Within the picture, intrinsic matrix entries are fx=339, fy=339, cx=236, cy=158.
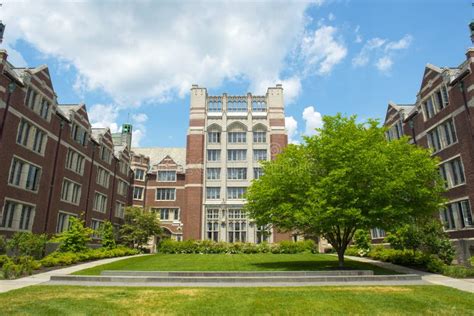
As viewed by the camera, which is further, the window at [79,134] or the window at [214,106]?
the window at [214,106]

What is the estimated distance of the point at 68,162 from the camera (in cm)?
3366

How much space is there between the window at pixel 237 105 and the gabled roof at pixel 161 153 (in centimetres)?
1363

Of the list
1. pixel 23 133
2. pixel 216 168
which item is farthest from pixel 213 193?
pixel 23 133

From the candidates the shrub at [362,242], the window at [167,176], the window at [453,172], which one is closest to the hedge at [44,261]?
the window at [167,176]

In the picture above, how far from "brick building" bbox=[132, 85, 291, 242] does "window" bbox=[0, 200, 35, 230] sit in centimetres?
2267

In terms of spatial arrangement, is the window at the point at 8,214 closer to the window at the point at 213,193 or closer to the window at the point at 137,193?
the window at the point at 137,193

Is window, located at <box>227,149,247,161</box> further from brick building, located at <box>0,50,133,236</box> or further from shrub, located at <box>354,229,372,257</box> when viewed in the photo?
shrub, located at <box>354,229,372,257</box>

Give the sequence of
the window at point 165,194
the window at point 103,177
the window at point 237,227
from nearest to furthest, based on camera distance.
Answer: the window at point 103,177 < the window at point 237,227 < the window at point 165,194

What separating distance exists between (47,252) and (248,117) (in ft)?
108

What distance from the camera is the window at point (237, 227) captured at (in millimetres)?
47344

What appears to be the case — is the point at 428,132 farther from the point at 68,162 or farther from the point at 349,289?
the point at 68,162

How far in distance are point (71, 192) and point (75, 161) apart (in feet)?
10.6

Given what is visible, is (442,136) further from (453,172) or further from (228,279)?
(228,279)

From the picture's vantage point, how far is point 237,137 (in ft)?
168
